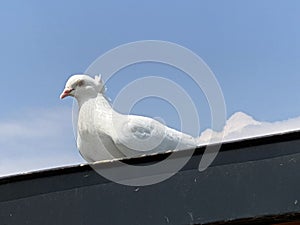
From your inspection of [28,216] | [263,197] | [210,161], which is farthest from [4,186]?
[263,197]

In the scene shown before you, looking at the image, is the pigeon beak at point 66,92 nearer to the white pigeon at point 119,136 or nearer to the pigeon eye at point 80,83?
the pigeon eye at point 80,83

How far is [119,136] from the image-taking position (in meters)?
3.20

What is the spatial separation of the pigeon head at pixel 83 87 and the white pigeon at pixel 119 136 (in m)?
0.21

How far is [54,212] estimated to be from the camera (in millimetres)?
2254

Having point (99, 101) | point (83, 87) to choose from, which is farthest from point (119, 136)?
point (83, 87)

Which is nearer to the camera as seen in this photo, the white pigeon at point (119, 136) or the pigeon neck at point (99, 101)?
the white pigeon at point (119, 136)

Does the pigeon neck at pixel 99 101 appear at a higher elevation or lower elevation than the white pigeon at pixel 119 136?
higher

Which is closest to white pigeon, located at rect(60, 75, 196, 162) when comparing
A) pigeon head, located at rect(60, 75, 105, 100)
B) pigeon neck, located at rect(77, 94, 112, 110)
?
pigeon neck, located at rect(77, 94, 112, 110)

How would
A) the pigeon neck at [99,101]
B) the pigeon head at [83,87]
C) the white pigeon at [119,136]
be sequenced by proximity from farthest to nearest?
the pigeon head at [83,87], the pigeon neck at [99,101], the white pigeon at [119,136]

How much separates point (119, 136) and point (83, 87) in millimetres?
717

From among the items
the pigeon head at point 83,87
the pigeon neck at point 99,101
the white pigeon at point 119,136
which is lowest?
the white pigeon at point 119,136

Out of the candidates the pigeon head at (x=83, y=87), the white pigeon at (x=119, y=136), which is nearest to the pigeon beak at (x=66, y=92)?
the pigeon head at (x=83, y=87)

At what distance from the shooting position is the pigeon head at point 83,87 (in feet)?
12.4

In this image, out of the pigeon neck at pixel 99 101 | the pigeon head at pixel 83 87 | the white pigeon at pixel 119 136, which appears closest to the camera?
the white pigeon at pixel 119 136
